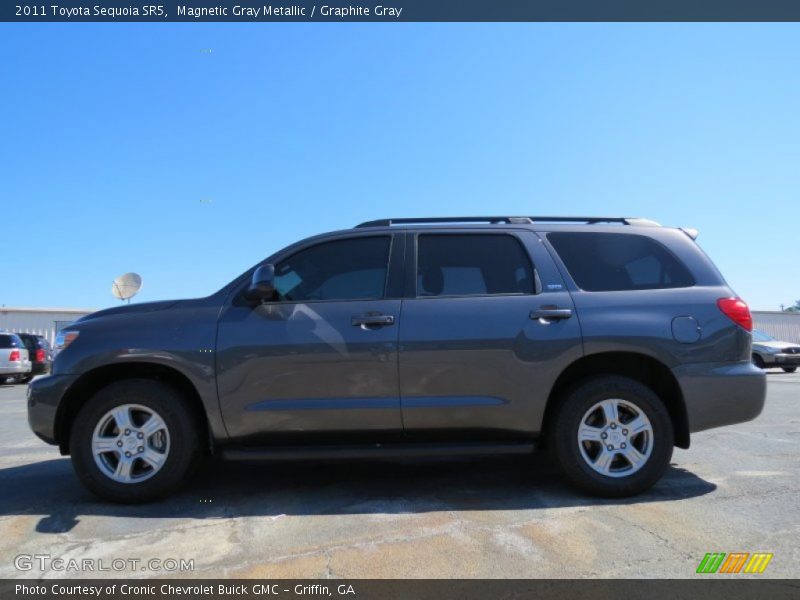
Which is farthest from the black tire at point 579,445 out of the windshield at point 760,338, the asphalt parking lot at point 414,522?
the windshield at point 760,338

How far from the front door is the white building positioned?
2680 cm

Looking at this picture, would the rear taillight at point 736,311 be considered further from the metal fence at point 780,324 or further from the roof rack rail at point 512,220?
the metal fence at point 780,324

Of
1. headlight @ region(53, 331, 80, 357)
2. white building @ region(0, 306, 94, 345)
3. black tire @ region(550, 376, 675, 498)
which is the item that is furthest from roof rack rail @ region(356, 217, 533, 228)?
white building @ region(0, 306, 94, 345)

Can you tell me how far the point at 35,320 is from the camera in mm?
27047

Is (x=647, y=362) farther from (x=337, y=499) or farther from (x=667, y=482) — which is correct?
(x=337, y=499)

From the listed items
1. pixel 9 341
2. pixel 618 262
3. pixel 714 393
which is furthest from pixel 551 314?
pixel 9 341

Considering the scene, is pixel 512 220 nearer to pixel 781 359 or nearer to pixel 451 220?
pixel 451 220

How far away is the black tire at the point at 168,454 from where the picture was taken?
364cm

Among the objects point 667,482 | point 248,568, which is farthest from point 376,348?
point 667,482

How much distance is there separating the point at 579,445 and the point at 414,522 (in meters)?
1.19

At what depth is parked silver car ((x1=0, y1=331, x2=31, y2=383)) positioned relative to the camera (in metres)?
15.6
